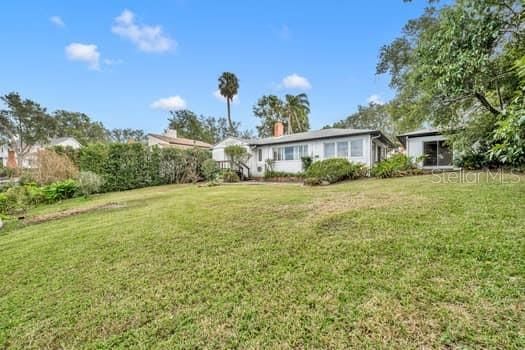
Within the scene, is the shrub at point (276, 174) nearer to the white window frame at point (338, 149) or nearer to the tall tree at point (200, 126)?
the white window frame at point (338, 149)

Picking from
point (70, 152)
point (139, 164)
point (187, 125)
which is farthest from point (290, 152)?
point (187, 125)

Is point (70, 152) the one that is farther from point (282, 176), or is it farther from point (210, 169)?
point (282, 176)

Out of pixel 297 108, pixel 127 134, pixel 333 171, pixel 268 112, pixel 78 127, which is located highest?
pixel 127 134

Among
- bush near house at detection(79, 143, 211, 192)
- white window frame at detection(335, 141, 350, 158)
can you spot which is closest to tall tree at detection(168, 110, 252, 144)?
bush near house at detection(79, 143, 211, 192)

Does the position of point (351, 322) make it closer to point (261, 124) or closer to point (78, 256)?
point (78, 256)

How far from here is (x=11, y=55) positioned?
14.2 m

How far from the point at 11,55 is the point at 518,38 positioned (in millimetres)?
23233

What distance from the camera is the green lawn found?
1999mm

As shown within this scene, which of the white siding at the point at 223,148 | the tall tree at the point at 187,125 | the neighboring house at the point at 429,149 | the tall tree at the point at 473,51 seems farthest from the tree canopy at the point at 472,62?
the tall tree at the point at 187,125

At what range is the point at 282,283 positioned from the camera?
2.75 m

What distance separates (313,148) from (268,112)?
22285mm

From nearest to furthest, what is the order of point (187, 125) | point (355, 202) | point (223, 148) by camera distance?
point (355, 202)
point (223, 148)
point (187, 125)

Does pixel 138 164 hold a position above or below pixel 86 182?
above

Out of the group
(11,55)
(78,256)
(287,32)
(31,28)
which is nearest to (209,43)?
(287,32)
